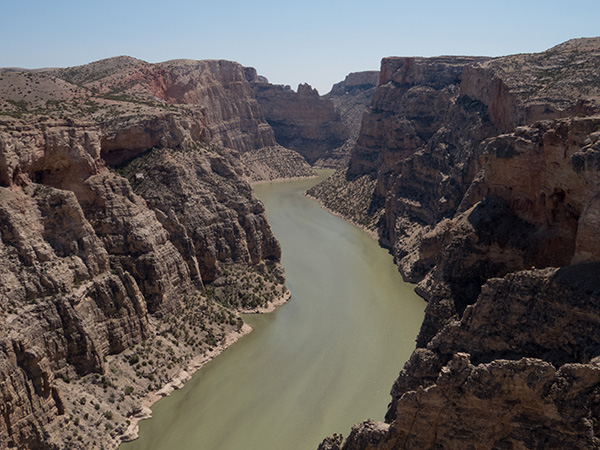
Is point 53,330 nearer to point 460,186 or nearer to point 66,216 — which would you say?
point 66,216

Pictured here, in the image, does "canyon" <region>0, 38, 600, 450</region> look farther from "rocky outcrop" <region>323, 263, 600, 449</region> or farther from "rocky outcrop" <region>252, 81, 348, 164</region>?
"rocky outcrop" <region>252, 81, 348, 164</region>

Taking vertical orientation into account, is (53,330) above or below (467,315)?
below

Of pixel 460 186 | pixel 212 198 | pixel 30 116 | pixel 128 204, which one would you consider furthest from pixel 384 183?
pixel 30 116

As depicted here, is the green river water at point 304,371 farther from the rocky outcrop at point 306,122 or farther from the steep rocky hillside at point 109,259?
the rocky outcrop at point 306,122

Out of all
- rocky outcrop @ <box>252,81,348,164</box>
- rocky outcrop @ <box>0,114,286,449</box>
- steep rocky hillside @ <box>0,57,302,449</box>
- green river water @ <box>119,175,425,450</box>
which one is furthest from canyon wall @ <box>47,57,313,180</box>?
green river water @ <box>119,175,425,450</box>

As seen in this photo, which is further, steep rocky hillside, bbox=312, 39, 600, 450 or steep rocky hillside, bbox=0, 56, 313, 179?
steep rocky hillside, bbox=0, 56, 313, 179
